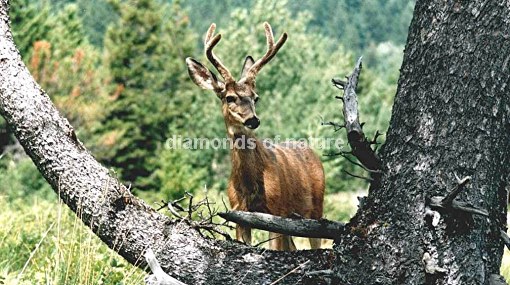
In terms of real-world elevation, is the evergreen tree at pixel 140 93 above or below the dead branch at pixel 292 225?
above

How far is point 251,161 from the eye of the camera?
7.81m

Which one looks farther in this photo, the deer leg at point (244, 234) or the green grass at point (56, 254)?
the deer leg at point (244, 234)

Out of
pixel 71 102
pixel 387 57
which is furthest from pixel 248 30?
pixel 387 57

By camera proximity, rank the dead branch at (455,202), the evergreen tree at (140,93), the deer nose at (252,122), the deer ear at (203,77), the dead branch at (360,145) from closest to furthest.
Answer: the dead branch at (455,202) → the dead branch at (360,145) → the deer nose at (252,122) → the deer ear at (203,77) → the evergreen tree at (140,93)

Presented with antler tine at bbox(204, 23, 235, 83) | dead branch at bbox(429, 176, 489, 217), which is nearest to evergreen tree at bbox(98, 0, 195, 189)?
antler tine at bbox(204, 23, 235, 83)

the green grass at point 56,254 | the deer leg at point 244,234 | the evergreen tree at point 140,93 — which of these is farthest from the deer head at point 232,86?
the evergreen tree at point 140,93

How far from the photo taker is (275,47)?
27.4ft

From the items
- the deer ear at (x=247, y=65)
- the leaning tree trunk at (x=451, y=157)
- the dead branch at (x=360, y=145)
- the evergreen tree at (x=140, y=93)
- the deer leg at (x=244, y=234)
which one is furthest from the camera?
the evergreen tree at (x=140, y=93)

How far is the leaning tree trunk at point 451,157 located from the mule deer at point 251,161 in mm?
3678

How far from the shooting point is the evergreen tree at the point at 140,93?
34594 millimetres

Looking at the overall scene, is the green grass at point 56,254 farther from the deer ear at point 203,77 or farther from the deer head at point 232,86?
the deer ear at point 203,77

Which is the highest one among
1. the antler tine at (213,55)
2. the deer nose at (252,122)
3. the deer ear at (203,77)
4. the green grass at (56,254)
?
the antler tine at (213,55)

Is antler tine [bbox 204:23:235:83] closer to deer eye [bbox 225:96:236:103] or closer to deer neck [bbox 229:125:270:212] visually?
deer eye [bbox 225:96:236:103]

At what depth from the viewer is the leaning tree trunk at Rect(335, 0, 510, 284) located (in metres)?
3.80
